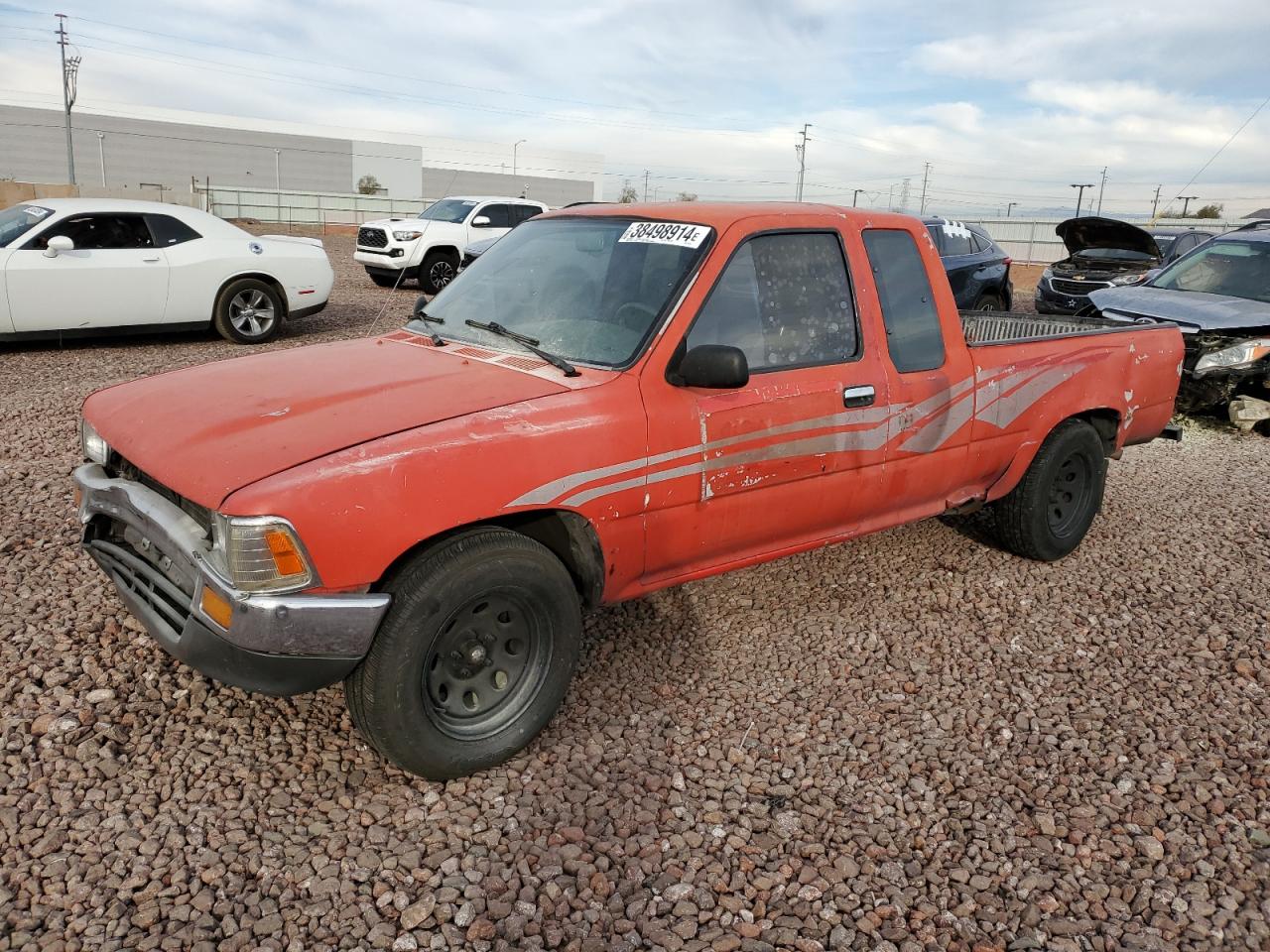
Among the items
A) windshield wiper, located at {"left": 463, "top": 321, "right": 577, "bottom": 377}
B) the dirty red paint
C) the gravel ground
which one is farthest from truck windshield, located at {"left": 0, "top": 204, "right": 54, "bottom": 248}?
windshield wiper, located at {"left": 463, "top": 321, "right": 577, "bottom": 377}

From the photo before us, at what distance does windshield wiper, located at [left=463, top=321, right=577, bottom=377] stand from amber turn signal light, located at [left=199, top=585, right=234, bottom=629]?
132cm

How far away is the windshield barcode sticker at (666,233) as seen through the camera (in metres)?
3.50

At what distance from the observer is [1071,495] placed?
5.11m

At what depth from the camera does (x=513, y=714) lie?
3.12 meters

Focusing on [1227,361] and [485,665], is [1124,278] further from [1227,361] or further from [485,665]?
[485,665]

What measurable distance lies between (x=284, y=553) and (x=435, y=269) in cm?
1466

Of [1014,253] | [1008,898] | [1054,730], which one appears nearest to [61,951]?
[1008,898]

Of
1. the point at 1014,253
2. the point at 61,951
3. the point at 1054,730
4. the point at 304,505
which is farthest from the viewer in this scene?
the point at 1014,253

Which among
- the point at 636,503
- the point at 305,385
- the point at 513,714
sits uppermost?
the point at 305,385

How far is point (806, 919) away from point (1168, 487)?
5502 millimetres

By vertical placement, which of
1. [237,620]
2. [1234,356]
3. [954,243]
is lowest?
[237,620]

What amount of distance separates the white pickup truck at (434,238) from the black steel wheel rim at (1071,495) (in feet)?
42.7

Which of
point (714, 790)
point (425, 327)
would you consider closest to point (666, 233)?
point (425, 327)

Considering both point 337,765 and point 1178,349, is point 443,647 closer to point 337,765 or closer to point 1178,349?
point 337,765
